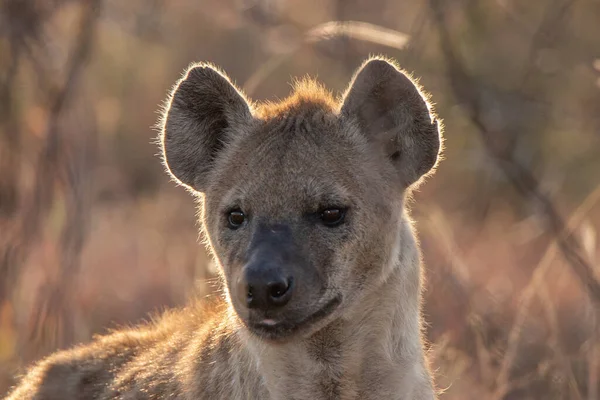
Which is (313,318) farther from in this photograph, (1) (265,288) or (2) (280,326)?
(1) (265,288)

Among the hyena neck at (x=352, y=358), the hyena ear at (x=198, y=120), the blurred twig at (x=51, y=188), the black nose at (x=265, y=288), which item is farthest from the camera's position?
the blurred twig at (x=51, y=188)

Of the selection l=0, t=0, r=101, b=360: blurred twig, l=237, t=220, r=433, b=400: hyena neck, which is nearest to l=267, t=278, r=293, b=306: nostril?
l=237, t=220, r=433, b=400: hyena neck

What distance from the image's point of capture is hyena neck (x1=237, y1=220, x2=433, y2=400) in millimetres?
3359

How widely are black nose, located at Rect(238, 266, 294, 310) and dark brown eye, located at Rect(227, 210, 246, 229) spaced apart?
352 mm

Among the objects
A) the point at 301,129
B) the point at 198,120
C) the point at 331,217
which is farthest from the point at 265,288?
the point at 198,120

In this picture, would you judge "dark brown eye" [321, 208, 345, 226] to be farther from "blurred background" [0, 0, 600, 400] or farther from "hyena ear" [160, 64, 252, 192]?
"blurred background" [0, 0, 600, 400]

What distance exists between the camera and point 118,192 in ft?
32.6

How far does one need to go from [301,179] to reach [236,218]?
0.84 feet

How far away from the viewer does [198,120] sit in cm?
388

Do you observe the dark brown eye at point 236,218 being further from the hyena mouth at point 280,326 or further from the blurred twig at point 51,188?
the blurred twig at point 51,188

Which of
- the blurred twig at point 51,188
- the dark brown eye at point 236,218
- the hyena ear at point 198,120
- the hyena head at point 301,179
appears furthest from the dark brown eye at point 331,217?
the blurred twig at point 51,188

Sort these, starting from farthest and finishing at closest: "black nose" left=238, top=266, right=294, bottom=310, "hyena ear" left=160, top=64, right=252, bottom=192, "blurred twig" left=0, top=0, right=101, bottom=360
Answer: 1. "blurred twig" left=0, top=0, right=101, bottom=360
2. "hyena ear" left=160, top=64, right=252, bottom=192
3. "black nose" left=238, top=266, right=294, bottom=310

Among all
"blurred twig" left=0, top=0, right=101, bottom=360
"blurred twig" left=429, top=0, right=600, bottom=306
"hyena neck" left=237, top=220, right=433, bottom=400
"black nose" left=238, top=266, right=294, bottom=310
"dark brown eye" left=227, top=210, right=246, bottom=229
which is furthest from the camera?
"blurred twig" left=0, top=0, right=101, bottom=360

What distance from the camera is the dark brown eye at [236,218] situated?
347 centimetres
